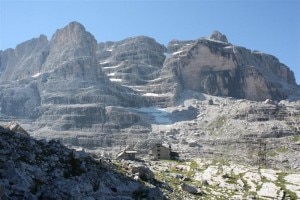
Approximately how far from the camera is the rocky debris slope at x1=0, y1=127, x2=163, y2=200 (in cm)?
2292

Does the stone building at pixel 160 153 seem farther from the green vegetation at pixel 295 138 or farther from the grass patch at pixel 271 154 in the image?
the green vegetation at pixel 295 138

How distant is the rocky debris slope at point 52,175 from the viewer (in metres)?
22.9

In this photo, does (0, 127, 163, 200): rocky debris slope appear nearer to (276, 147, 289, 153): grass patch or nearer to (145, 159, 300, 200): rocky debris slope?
(145, 159, 300, 200): rocky debris slope

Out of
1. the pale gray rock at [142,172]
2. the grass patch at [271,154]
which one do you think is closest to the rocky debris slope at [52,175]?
the pale gray rock at [142,172]

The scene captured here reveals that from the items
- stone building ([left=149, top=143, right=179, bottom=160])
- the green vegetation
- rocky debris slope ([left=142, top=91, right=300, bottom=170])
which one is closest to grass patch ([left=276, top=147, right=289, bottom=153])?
rocky debris slope ([left=142, top=91, right=300, bottom=170])

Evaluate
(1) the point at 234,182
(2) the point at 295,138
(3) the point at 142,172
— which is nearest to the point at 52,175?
(3) the point at 142,172

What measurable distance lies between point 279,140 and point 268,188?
98227 mm

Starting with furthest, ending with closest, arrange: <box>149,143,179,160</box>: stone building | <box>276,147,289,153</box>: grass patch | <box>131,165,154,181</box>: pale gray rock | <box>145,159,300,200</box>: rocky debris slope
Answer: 1. <box>276,147,289,153</box>: grass patch
2. <box>149,143,179,160</box>: stone building
3. <box>145,159,300,200</box>: rocky debris slope
4. <box>131,165,154,181</box>: pale gray rock

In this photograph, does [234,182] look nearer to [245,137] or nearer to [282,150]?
[282,150]

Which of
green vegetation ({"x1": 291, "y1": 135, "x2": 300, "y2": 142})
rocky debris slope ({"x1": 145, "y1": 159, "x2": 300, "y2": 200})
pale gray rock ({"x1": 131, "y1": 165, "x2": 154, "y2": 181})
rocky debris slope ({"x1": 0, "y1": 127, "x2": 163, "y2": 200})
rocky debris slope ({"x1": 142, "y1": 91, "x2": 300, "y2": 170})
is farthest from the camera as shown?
green vegetation ({"x1": 291, "y1": 135, "x2": 300, "y2": 142})

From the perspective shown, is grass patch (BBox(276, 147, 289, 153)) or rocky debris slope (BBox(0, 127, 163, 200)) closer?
rocky debris slope (BBox(0, 127, 163, 200))

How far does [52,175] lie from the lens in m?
25.7

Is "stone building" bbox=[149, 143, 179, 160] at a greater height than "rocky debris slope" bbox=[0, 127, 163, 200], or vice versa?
"rocky debris slope" bbox=[0, 127, 163, 200]

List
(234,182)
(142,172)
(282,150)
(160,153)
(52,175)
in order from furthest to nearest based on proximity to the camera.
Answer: (282,150), (160,153), (234,182), (142,172), (52,175)
